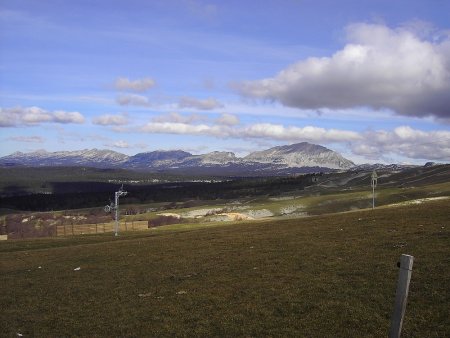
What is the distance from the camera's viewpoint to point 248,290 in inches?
845

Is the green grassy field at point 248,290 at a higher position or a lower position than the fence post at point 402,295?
lower

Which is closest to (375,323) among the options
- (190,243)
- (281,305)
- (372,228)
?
(281,305)

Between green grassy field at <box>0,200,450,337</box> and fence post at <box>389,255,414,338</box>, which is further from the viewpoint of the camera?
green grassy field at <box>0,200,450,337</box>

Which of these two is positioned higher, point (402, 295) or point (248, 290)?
point (402, 295)

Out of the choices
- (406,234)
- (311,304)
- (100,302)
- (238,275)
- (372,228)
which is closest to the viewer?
(311,304)

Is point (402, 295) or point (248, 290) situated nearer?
point (402, 295)

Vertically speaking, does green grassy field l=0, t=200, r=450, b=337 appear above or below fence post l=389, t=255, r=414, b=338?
below

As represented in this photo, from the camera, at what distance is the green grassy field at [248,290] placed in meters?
16.2

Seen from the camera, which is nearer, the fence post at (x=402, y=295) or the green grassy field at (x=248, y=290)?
the fence post at (x=402, y=295)

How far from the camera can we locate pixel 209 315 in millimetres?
18062

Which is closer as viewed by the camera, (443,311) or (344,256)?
(443,311)

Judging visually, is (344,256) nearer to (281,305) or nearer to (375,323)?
(281,305)

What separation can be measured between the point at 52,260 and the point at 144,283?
18.2 metres

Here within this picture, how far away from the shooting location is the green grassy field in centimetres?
1623
